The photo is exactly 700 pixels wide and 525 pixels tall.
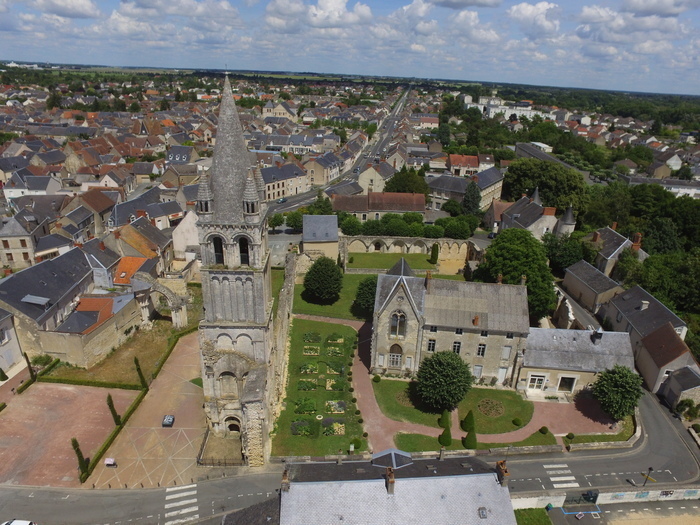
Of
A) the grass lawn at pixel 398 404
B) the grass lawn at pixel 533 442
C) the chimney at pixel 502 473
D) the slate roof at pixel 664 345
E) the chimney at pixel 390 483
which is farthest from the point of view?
the slate roof at pixel 664 345

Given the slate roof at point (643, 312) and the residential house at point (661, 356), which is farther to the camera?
the slate roof at point (643, 312)

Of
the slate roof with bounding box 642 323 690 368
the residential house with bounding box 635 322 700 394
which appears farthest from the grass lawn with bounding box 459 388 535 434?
the slate roof with bounding box 642 323 690 368

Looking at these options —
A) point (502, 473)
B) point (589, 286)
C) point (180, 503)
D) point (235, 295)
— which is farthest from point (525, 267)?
point (180, 503)

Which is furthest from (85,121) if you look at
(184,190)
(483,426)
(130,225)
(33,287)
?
(483,426)

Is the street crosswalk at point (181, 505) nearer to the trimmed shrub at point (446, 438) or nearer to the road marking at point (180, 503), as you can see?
the road marking at point (180, 503)

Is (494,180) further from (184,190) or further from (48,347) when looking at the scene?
(48,347)

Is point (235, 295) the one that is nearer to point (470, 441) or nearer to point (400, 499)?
point (400, 499)

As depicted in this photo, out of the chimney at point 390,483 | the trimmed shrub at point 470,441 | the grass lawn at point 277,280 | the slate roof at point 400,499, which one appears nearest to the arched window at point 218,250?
the slate roof at point 400,499

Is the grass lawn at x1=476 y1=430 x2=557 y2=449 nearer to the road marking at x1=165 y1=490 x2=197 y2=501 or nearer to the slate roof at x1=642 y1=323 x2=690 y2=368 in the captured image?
the slate roof at x1=642 y1=323 x2=690 y2=368

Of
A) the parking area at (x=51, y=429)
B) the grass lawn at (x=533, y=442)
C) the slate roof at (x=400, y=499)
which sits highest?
the slate roof at (x=400, y=499)
